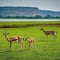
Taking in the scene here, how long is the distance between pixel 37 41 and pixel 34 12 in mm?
320

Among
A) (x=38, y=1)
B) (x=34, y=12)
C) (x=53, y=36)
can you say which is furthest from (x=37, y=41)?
(x=38, y=1)

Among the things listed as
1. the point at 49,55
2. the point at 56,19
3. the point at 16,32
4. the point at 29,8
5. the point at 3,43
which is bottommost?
the point at 49,55

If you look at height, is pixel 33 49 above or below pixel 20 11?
below

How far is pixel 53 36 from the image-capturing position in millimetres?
1787

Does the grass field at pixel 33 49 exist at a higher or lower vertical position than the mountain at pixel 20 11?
lower

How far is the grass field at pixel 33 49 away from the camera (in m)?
1.72

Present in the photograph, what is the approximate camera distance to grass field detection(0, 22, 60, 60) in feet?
5.64

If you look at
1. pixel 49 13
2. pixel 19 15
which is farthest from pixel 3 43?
pixel 49 13

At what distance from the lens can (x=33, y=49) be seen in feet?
5.75

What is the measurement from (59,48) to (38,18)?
1.30ft

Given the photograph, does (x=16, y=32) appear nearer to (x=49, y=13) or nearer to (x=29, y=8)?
(x=29, y=8)

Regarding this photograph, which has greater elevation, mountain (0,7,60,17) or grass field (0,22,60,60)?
mountain (0,7,60,17)

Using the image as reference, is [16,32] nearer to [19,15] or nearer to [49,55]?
[19,15]

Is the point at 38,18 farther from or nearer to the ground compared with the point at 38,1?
nearer to the ground
